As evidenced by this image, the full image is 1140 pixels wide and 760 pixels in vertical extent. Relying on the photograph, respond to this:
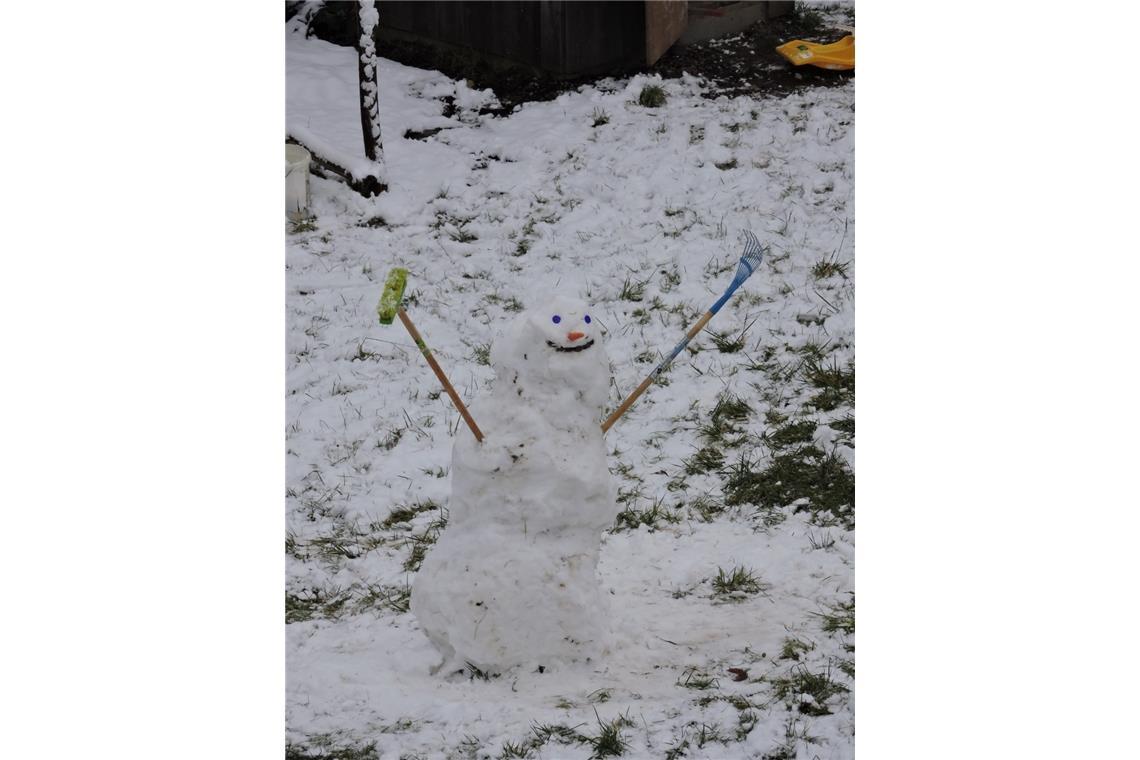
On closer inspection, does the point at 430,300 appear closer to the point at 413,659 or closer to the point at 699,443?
the point at 699,443

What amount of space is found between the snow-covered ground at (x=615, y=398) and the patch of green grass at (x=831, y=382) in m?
0.01

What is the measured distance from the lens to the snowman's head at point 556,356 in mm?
3463

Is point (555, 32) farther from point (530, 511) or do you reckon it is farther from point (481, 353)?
point (530, 511)

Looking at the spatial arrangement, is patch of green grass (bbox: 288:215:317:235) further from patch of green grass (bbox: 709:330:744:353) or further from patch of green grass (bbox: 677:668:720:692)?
patch of green grass (bbox: 677:668:720:692)

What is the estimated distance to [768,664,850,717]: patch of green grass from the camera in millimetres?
3514

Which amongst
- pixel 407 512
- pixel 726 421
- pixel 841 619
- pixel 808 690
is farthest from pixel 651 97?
pixel 808 690

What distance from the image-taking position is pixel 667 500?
4.73 metres

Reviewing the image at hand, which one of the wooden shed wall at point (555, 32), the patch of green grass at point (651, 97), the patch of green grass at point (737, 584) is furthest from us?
the wooden shed wall at point (555, 32)

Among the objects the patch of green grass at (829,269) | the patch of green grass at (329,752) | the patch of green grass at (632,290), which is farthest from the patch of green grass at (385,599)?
the patch of green grass at (829,269)

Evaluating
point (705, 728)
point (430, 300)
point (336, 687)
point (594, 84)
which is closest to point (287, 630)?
point (336, 687)

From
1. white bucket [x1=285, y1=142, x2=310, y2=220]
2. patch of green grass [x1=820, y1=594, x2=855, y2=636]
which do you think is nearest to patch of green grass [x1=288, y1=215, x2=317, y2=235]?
white bucket [x1=285, y1=142, x2=310, y2=220]

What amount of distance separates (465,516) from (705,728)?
817 mm

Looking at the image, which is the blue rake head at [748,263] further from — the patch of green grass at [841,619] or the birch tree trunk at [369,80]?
the birch tree trunk at [369,80]

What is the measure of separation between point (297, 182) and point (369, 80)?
2.04 ft
